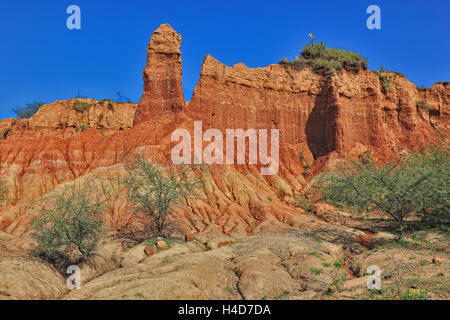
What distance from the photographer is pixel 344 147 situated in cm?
5009

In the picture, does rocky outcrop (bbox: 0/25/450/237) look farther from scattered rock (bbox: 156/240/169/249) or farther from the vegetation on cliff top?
scattered rock (bbox: 156/240/169/249)

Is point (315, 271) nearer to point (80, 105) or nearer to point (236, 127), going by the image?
point (236, 127)

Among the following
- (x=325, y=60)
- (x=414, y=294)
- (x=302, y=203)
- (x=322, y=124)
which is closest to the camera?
(x=414, y=294)

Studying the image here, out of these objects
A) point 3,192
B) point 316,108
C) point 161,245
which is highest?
point 316,108

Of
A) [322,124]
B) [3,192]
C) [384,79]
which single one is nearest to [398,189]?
[322,124]

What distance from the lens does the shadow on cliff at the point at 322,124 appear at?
51.0 m

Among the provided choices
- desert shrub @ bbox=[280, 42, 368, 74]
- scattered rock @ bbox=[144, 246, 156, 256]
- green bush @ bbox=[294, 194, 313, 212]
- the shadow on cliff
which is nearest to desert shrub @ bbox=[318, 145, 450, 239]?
green bush @ bbox=[294, 194, 313, 212]

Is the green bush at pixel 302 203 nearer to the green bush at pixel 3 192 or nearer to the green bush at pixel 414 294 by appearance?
the green bush at pixel 414 294

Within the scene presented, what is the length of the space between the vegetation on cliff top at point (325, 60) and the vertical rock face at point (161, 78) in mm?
20260

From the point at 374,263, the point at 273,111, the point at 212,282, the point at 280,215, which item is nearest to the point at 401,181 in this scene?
the point at 374,263

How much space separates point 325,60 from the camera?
56.4 metres

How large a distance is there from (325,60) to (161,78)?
97.4ft

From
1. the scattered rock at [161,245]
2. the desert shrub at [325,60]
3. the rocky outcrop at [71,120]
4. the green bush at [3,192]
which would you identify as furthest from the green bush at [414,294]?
the rocky outcrop at [71,120]
